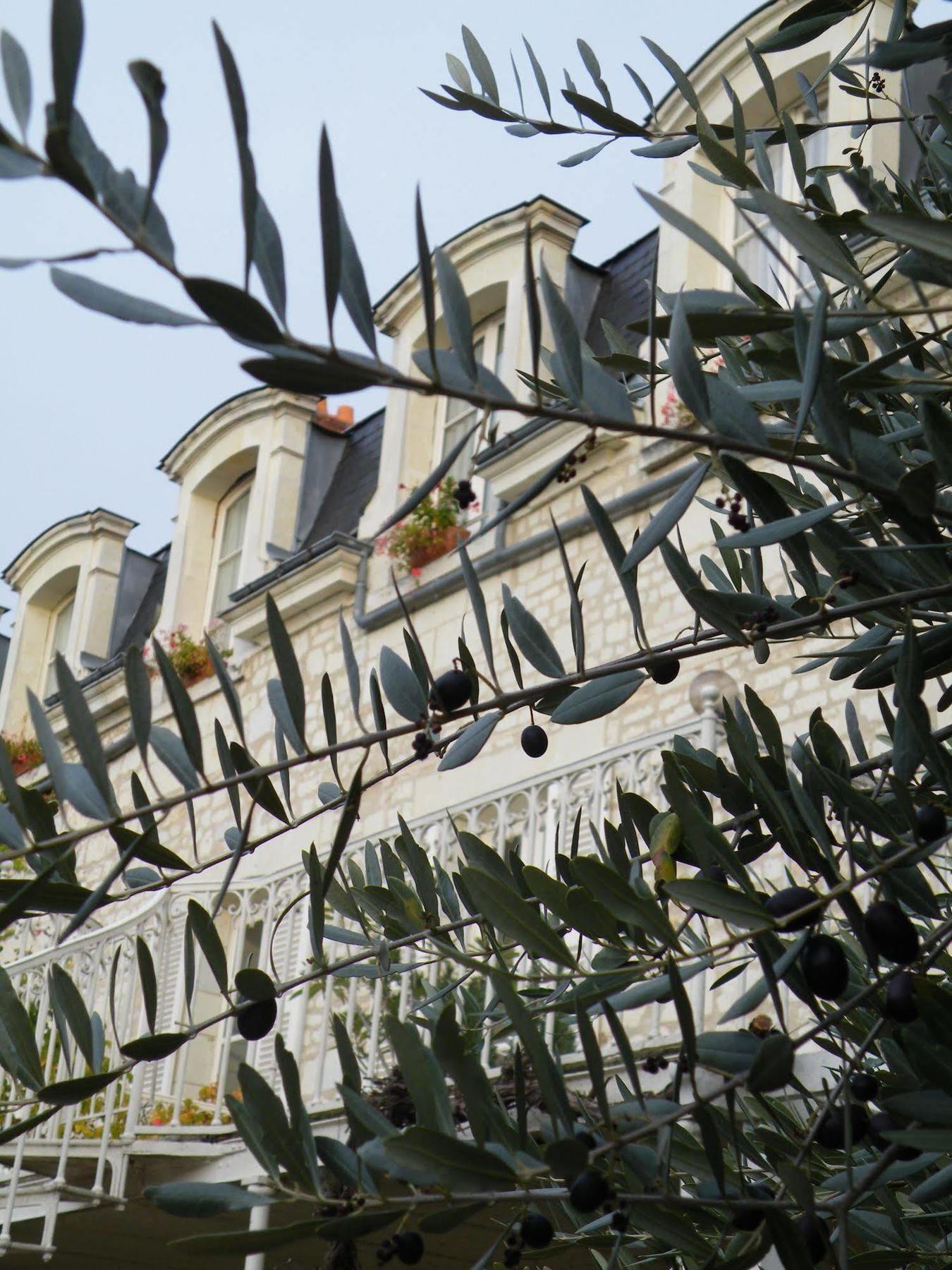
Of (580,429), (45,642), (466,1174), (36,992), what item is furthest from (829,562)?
(45,642)

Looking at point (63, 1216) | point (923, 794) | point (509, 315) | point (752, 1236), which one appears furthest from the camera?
point (509, 315)

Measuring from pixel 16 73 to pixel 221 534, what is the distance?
35.3 feet

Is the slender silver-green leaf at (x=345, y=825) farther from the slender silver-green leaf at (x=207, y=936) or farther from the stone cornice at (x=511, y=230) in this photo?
the stone cornice at (x=511, y=230)

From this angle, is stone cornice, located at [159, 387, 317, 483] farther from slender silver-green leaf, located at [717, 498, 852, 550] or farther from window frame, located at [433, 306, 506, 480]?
slender silver-green leaf, located at [717, 498, 852, 550]

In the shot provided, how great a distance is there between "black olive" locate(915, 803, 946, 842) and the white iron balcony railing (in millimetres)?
3325

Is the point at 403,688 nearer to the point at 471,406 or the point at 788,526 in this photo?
the point at 788,526

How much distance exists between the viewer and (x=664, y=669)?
1384 mm

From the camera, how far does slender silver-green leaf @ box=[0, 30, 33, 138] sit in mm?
767

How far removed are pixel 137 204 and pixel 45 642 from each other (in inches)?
519

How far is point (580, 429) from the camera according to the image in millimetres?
8086

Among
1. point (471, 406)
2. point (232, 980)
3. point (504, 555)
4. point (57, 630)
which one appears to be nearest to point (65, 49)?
point (232, 980)

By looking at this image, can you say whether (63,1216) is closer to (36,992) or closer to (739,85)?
(36,992)

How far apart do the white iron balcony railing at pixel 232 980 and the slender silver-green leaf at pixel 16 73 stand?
12.9ft

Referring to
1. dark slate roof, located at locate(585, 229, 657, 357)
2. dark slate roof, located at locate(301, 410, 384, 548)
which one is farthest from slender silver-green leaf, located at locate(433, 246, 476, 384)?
dark slate roof, located at locate(301, 410, 384, 548)
